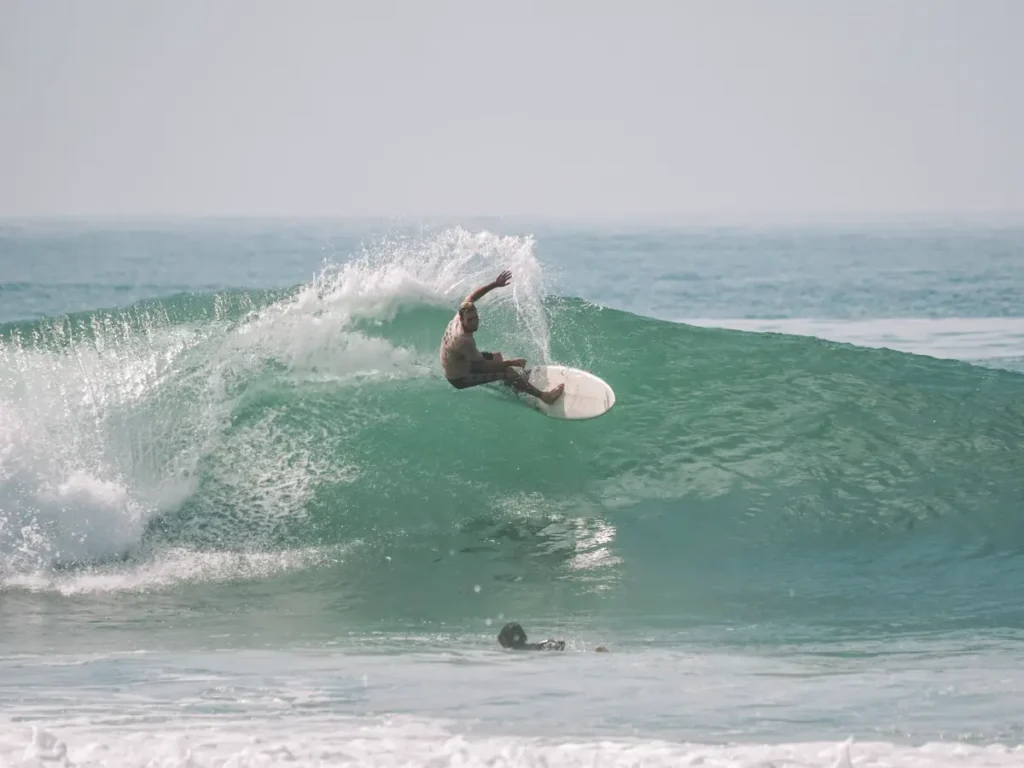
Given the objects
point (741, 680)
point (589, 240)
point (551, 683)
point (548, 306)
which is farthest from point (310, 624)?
point (589, 240)

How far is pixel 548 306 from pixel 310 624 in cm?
707

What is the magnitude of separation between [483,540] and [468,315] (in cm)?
168

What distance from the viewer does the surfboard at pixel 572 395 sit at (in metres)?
10.5

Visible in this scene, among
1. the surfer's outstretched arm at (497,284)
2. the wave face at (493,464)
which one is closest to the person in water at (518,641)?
the wave face at (493,464)

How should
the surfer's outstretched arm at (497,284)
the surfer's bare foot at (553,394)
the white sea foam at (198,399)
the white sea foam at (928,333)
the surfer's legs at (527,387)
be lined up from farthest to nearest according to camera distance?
the white sea foam at (928,333) < the surfer's bare foot at (553,394) < the surfer's legs at (527,387) < the white sea foam at (198,399) < the surfer's outstretched arm at (497,284)

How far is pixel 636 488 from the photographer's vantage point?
10.5 metres

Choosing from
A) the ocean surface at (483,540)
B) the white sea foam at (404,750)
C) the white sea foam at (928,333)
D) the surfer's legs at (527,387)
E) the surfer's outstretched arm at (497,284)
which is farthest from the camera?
the white sea foam at (928,333)

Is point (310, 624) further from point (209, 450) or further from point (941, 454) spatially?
point (941, 454)

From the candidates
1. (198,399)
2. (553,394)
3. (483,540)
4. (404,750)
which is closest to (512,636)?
(404,750)

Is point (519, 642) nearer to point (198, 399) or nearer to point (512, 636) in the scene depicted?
point (512, 636)

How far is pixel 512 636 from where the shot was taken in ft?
23.8

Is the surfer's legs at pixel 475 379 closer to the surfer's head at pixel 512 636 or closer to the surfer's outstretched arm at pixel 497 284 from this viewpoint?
the surfer's outstretched arm at pixel 497 284

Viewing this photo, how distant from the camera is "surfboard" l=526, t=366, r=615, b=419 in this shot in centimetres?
1055

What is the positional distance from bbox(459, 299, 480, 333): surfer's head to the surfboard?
1326mm
